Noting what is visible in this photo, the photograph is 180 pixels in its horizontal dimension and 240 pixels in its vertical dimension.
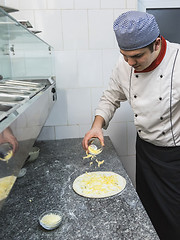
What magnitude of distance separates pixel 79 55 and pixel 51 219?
157 centimetres

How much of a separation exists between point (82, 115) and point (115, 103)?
0.51 meters

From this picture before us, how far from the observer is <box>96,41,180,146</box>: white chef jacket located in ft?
5.03

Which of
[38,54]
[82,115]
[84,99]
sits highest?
Result: [38,54]

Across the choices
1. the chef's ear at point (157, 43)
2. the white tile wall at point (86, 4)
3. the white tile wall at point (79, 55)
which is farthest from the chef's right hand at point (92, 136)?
the white tile wall at point (86, 4)

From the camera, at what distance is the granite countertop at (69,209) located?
3.23 ft

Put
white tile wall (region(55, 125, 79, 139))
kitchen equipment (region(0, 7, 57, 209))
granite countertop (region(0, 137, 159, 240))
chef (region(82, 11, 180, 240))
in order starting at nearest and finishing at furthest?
1. kitchen equipment (region(0, 7, 57, 209))
2. granite countertop (region(0, 137, 159, 240))
3. chef (region(82, 11, 180, 240))
4. white tile wall (region(55, 125, 79, 139))

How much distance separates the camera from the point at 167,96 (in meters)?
1.54

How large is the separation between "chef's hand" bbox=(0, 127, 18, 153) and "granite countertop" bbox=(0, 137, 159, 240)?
0.51m

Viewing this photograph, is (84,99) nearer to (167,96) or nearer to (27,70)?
(27,70)

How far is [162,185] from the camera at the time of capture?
5.40 feet

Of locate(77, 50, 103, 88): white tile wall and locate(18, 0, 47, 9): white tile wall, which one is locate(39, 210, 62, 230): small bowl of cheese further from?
locate(18, 0, 47, 9): white tile wall

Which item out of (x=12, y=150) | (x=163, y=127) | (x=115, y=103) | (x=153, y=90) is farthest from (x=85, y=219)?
(x=115, y=103)

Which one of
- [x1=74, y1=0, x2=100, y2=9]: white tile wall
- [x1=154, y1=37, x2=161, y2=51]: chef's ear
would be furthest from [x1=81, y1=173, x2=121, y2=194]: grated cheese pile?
[x1=74, y1=0, x2=100, y2=9]: white tile wall

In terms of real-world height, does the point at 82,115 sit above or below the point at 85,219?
above
